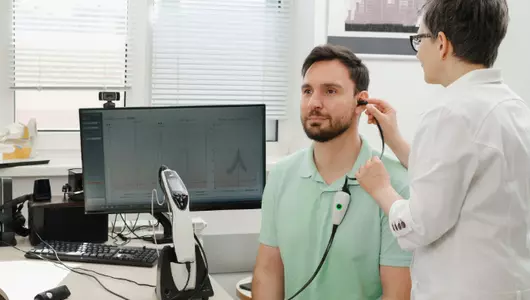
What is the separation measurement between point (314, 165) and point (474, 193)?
606mm

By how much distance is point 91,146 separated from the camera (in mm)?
2184

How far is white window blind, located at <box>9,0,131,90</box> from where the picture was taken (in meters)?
2.94

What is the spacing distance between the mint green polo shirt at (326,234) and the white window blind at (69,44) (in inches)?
57.1

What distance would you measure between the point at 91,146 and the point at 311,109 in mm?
820

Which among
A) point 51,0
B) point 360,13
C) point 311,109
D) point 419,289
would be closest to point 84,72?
point 51,0

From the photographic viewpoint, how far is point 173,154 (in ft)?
7.32

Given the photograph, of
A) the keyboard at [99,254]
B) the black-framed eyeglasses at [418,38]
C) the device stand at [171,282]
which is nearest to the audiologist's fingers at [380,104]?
the black-framed eyeglasses at [418,38]

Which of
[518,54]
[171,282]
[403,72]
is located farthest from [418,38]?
[518,54]

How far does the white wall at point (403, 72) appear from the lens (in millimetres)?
3000

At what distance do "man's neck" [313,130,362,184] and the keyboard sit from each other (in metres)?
0.64

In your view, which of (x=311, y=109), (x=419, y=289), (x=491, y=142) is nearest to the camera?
(x=491, y=142)

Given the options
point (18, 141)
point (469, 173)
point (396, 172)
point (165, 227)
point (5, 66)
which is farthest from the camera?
point (5, 66)

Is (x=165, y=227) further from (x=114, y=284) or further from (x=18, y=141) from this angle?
(x=18, y=141)

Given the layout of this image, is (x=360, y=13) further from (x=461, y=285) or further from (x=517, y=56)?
(x=461, y=285)
